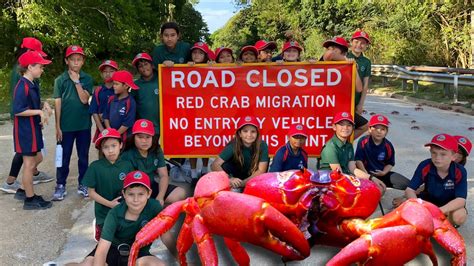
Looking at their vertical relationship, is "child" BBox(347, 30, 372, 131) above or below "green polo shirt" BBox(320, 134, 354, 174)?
above

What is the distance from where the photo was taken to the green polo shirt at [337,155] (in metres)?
4.88

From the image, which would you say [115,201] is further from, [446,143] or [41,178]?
[446,143]

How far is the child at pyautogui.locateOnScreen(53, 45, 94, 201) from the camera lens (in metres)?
5.49

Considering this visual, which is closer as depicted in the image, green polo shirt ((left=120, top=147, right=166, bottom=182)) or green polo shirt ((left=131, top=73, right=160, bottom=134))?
green polo shirt ((left=120, top=147, right=166, bottom=182))

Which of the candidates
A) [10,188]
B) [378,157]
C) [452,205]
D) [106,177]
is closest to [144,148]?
[106,177]

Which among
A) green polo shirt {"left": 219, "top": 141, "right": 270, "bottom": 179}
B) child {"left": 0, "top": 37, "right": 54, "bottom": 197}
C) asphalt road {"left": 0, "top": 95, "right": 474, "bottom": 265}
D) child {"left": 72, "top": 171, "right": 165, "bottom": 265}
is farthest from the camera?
child {"left": 0, "top": 37, "right": 54, "bottom": 197}

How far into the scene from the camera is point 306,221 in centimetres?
324

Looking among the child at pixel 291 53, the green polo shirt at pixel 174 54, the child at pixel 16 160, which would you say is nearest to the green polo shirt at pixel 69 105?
the child at pixel 16 160

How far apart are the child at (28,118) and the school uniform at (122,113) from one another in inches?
28.4

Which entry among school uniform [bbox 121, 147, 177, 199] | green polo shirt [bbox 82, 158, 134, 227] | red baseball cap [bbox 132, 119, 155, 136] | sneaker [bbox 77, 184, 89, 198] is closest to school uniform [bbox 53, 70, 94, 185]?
sneaker [bbox 77, 184, 89, 198]

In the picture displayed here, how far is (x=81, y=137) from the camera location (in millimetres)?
5676

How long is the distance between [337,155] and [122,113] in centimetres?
239

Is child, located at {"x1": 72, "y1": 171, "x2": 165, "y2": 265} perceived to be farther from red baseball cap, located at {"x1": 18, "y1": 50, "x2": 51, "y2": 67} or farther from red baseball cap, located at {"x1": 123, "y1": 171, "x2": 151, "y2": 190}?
red baseball cap, located at {"x1": 18, "y1": 50, "x2": 51, "y2": 67}

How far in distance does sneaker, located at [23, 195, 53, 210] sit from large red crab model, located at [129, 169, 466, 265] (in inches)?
98.1
